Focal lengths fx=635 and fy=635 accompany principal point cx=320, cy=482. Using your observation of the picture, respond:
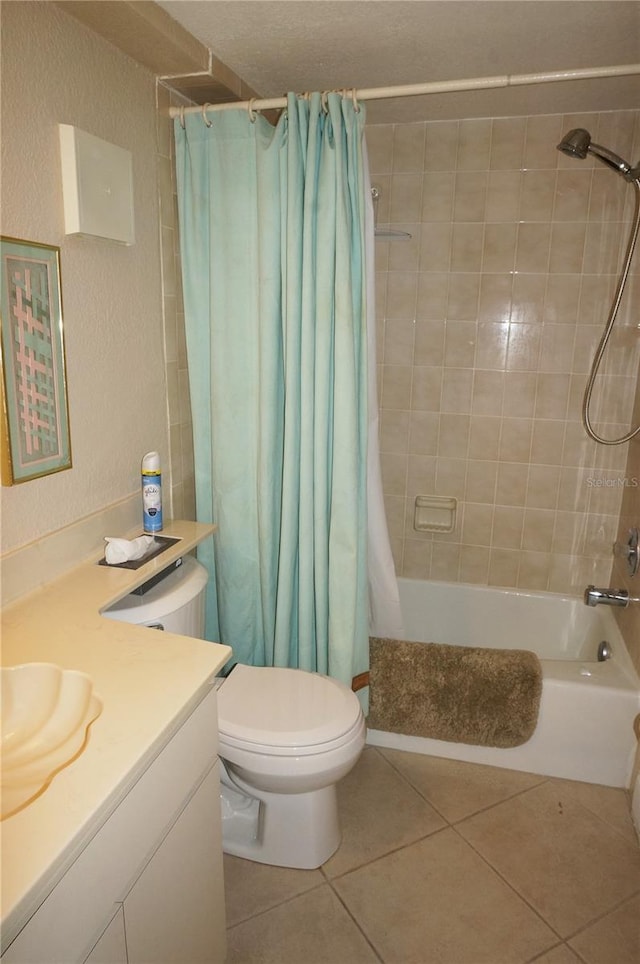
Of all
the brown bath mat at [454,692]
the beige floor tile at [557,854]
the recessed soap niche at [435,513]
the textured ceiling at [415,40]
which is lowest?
the beige floor tile at [557,854]

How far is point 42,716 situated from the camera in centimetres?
115

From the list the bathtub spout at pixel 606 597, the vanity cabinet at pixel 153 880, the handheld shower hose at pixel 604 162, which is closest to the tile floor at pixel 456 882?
the vanity cabinet at pixel 153 880

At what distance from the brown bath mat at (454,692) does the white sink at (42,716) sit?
122 cm

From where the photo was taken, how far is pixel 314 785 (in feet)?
5.36

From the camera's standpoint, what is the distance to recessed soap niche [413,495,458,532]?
9.14 feet

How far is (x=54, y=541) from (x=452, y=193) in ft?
6.58

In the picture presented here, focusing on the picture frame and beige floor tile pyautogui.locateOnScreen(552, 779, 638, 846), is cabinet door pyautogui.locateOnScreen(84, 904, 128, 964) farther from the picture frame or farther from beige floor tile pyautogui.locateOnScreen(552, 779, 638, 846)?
beige floor tile pyautogui.locateOnScreen(552, 779, 638, 846)

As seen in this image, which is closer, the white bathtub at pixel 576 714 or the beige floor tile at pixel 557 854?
the beige floor tile at pixel 557 854

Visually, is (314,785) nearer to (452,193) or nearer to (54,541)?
(54,541)

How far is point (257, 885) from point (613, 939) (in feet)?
3.00

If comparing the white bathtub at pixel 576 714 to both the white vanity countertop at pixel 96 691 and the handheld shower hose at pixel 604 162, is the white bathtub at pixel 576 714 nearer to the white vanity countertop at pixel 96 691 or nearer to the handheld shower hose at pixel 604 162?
the handheld shower hose at pixel 604 162

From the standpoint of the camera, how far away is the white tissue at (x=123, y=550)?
1652mm

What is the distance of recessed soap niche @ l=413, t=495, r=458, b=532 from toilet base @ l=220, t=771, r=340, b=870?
1305 mm

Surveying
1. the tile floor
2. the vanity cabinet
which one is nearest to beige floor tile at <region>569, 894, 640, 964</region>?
the tile floor
